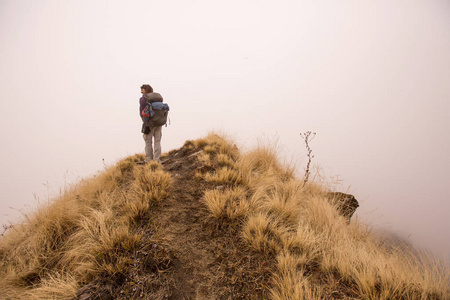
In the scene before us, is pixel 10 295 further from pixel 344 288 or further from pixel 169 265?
pixel 344 288

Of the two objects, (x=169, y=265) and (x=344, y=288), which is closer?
(x=344, y=288)

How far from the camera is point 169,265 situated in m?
2.47

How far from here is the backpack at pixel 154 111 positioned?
20.4 ft

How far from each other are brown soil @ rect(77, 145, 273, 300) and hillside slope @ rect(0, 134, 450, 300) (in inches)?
0.5

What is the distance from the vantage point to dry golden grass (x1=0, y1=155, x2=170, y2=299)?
7.32 feet

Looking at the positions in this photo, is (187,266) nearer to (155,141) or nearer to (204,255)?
(204,255)

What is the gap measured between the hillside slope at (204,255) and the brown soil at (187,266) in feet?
0.04

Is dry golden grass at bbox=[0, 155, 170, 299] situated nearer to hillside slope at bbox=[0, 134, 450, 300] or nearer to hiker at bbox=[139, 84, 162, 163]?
hillside slope at bbox=[0, 134, 450, 300]

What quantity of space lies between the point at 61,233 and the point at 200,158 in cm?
372

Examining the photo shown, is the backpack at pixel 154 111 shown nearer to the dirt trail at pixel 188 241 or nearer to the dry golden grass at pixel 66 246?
the dirt trail at pixel 188 241

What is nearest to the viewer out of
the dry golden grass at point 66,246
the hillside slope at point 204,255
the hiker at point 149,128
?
the hillside slope at point 204,255

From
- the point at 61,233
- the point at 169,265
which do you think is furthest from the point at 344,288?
the point at 61,233

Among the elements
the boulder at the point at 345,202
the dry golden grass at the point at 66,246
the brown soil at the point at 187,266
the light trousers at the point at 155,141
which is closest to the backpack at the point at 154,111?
the light trousers at the point at 155,141

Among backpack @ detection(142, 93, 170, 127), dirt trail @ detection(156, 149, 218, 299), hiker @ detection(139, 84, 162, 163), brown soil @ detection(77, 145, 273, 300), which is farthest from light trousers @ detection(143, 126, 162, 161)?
brown soil @ detection(77, 145, 273, 300)
